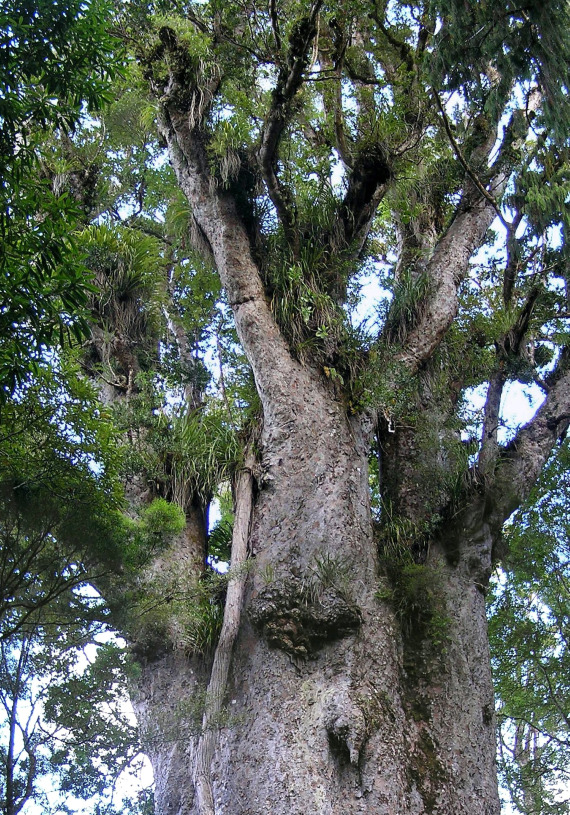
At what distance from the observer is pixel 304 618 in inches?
217

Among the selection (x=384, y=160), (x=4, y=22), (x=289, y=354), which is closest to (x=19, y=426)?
(x=4, y=22)

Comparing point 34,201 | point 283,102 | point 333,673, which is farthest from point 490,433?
point 34,201

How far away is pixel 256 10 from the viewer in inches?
317

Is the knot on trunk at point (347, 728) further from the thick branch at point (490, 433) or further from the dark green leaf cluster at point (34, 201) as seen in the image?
the dark green leaf cluster at point (34, 201)

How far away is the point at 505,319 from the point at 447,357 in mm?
739

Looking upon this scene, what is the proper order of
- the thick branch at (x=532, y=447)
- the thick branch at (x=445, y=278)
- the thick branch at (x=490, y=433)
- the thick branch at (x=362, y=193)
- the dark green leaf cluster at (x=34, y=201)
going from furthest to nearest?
the thick branch at (x=362, y=193)
the thick branch at (x=445, y=278)
the thick branch at (x=532, y=447)
the thick branch at (x=490, y=433)
the dark green leaf cluster at (x=34, y=201)

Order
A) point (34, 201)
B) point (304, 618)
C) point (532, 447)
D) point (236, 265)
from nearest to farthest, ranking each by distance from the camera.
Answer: point (34, 201) → point (304, 618) → point (532, 447) → point (236, 265)

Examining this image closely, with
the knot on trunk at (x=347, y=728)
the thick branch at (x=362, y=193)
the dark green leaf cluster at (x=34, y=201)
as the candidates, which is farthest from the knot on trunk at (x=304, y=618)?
the thick branch at (x=362, y=193)

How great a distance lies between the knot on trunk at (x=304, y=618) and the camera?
5484 millimetres

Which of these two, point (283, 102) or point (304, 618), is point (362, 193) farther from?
point (304, 618)

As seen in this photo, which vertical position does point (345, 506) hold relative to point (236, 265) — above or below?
below

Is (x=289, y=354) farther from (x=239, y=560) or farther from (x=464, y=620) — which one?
(x=464, y=620)

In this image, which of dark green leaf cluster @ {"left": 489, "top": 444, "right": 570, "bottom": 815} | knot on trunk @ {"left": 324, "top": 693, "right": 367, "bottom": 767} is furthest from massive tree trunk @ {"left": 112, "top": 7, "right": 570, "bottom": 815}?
dark green leaf cluster @ {"left": 489, "top": 444, "right": 570, "bottom": 815}

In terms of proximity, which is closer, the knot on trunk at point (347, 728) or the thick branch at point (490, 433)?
the knot on trunk at point (347, 728)
